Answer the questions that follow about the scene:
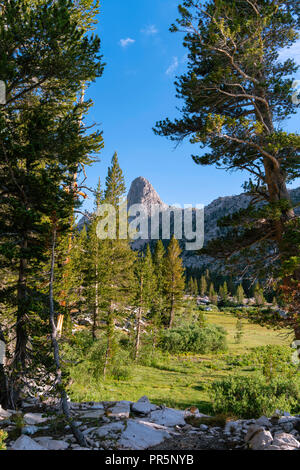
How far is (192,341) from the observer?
33.4 meters

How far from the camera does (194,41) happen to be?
25.2ft

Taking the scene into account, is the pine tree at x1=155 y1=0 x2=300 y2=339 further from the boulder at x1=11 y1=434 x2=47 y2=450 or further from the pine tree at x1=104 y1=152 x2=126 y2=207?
the pine tree at x1=104 y1=152 x2=126 y2=207

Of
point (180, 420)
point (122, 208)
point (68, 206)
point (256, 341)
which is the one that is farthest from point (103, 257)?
point (256, 341)

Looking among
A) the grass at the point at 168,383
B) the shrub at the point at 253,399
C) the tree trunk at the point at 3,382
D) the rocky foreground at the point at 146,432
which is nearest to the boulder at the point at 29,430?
the rocky foreground at the point at 146,432

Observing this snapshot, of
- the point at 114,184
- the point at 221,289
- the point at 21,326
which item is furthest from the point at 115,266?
the point at 221,289

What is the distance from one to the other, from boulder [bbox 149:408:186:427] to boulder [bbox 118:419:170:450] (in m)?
0.71

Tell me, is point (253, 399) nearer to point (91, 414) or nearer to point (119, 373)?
point (91, 414)

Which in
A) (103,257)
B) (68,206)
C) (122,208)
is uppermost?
(122,208)

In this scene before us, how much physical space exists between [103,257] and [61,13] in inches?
753

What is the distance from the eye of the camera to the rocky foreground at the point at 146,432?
17.0ft

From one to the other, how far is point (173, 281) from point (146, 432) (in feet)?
113

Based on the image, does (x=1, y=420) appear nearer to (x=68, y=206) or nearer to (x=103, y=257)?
(x=68, y=206)
